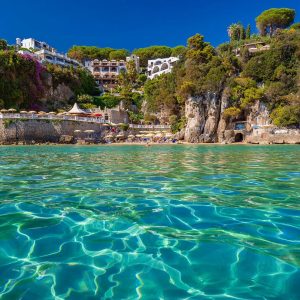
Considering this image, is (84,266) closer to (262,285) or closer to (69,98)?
(262,285)

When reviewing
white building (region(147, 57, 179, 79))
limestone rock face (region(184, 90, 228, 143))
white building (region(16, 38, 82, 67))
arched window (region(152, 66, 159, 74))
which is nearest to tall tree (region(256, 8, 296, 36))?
white building (region(147, 57, 179, 79))

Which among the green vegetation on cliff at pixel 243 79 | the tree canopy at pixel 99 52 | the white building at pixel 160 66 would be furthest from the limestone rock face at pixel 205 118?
the tree canopy at pixel 99 52

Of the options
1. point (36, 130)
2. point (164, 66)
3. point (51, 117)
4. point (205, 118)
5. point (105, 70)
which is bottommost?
point (36, 130)

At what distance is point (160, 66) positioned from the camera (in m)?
78.7

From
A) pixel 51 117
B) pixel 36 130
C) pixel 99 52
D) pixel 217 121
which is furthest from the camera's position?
pixel 99 52

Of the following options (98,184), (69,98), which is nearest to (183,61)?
(69,98)

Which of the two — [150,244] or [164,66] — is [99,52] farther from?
[150,244]

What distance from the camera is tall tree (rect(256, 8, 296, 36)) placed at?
231ft

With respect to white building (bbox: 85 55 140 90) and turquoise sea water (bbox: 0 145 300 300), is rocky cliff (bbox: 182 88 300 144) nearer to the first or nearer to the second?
white building (bbox: 85 55 140 90)

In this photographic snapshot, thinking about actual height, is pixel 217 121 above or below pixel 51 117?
below

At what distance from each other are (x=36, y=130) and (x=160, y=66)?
48781 mm

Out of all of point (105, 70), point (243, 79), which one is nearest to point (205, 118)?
point (243, 79)

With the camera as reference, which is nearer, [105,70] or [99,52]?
[105,70]

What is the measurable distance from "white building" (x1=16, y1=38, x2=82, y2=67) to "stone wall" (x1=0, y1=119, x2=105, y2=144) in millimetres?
24354
